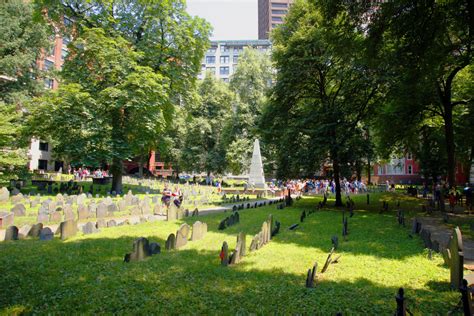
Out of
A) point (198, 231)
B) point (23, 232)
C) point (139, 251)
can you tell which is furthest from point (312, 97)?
point (23, 232)

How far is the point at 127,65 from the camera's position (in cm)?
2272

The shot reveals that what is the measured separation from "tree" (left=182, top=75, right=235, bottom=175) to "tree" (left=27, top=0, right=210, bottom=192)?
2104 cm

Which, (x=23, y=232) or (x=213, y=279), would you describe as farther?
(x=23, y=232)

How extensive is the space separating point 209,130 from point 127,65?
27.6m

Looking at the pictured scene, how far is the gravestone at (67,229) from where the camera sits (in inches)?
382

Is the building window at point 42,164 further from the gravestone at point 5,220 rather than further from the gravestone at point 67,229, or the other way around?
the gravestone at point 67,229

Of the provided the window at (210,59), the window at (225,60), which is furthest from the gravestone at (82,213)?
the window at (210,59)

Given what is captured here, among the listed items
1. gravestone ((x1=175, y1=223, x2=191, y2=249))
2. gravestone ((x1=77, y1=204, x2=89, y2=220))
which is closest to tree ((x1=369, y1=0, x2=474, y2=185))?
gravestone ((x1=175, y1=223, x2=191, y2=249))

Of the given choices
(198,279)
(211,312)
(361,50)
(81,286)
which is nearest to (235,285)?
(198,279)

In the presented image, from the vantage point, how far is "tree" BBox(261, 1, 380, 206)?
60.9 feet

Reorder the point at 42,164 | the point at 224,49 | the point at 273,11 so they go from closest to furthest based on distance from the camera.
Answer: the point at 42,164
the point at 224,49
the point at 273,11

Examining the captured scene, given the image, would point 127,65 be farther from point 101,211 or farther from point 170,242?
point 170,242

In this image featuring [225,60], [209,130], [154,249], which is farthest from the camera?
[225,60]

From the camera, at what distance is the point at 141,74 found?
22859 mm
